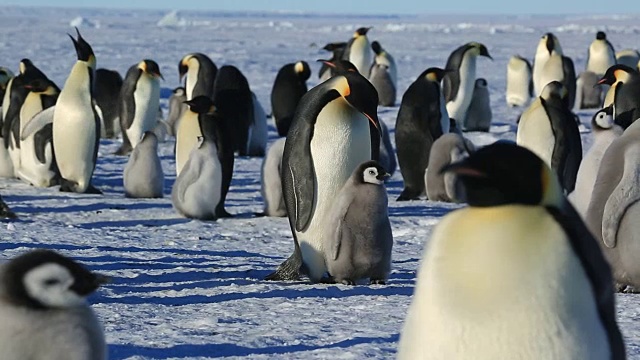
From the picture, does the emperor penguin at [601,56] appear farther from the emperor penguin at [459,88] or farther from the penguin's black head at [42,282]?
the penguin's black head at [42,282]

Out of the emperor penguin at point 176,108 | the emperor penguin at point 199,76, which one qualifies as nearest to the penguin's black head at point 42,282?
the emperor penguin at point 176,108

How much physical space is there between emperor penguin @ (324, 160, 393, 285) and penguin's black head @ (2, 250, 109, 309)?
2664mm

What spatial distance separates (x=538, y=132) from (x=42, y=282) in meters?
7.36

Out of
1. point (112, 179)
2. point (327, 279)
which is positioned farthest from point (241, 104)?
point (327, 279)

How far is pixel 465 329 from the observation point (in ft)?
8.04

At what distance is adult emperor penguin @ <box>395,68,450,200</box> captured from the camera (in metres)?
9.93

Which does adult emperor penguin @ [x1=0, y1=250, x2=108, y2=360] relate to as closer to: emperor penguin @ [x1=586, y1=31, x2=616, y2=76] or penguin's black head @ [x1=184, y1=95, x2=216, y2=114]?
penguin's black head @ [x1=184, y1=95, x2=216, y2=114]

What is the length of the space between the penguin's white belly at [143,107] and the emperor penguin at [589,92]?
876 cm

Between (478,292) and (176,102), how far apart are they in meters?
12.5

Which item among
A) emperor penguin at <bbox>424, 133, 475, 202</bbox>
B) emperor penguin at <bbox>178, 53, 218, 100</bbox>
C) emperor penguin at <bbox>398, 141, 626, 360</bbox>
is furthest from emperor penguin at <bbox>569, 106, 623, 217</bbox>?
emperor penguin at <bbox>178, 53, 218, 100</bbox>

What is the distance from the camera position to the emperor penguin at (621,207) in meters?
4.65

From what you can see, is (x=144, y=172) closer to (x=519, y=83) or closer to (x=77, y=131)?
(x=77, y=131)

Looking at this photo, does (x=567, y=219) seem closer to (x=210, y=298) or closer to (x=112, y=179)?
(x=210, y=298)

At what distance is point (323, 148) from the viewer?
5789 mm
